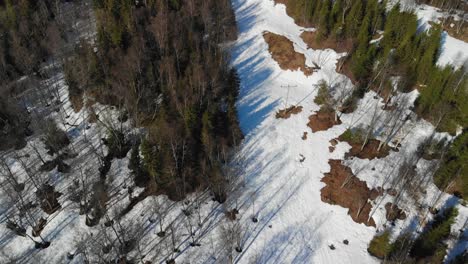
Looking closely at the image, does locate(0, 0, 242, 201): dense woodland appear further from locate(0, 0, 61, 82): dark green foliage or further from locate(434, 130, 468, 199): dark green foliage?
locate(434, 130, 468, 199): dark green foliage

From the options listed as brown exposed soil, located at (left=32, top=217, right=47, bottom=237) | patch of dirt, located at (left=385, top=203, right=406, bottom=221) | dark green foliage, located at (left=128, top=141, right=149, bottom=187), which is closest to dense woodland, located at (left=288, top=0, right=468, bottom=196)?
patch of dirt, located at (left=385, top=203, right=406, bottom=221)

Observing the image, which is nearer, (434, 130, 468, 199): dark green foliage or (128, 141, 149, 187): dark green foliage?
(434, 130, 468, 199): dark green foliage

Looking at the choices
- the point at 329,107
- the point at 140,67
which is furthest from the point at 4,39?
the point at 329,107

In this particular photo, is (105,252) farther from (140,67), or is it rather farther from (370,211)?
(370,211)

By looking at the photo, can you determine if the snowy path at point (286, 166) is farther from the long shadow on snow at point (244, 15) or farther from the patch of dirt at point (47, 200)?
the patch of dirt at point (47, 200)

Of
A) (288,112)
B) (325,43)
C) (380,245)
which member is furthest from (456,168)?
(325,43)
